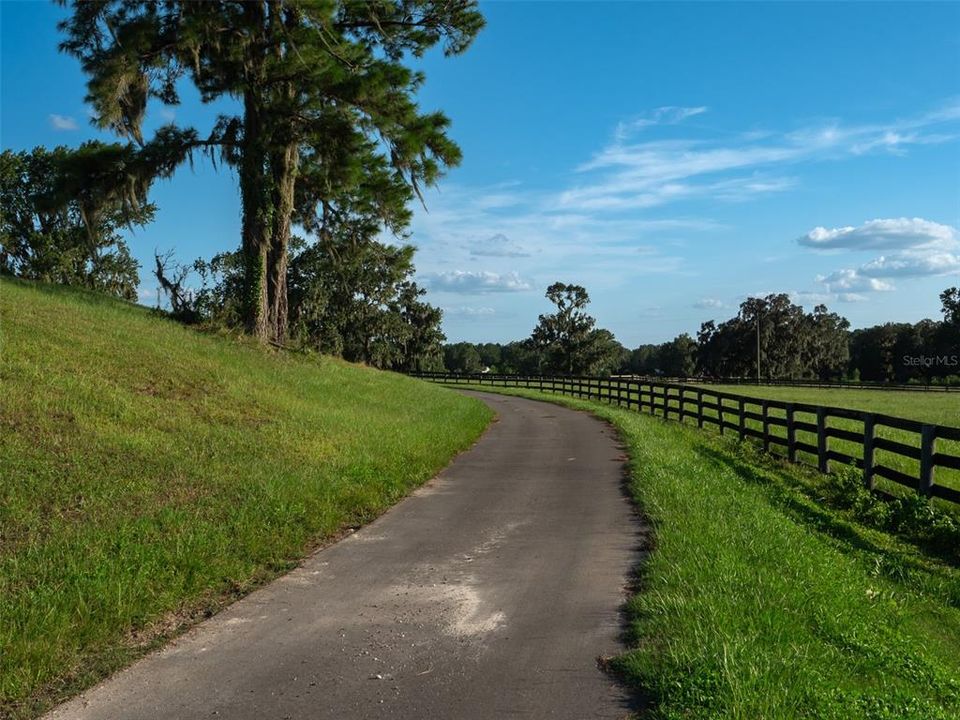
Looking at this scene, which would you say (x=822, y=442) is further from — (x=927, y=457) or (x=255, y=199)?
(x=255, y=199)

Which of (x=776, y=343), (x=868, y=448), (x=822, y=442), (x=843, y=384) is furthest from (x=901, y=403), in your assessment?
(x=776, y=343)

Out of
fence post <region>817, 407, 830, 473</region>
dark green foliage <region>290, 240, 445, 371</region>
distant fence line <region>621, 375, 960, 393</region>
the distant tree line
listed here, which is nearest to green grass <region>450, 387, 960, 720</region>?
fence post <region>817, 407, 830, 473</region>

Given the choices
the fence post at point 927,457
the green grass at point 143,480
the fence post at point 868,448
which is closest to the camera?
the green grass at point 143,480

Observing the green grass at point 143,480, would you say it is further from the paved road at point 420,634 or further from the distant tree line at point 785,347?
the distant tree line at point 785,347

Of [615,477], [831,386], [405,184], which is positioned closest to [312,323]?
[405,184]

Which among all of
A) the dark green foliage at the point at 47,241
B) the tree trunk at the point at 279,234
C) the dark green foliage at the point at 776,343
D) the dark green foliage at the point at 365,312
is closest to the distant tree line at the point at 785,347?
the dark green foliage at the point at 776,343

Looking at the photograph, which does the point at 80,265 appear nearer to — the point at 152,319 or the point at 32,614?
the point at 152,319

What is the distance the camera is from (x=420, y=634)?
5.08 meters

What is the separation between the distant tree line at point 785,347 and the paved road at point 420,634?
3361 inches

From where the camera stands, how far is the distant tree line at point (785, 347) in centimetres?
9381

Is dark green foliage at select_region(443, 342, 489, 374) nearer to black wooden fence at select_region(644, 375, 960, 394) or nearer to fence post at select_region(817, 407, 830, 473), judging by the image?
black wooden fence at select_region(644, 375, 960, 394)

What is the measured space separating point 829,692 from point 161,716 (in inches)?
141

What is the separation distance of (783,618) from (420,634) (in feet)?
8.23

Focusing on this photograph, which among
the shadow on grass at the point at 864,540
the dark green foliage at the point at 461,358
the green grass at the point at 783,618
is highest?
the dark green foliage at the point at 461,358
